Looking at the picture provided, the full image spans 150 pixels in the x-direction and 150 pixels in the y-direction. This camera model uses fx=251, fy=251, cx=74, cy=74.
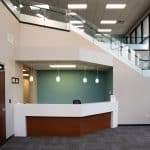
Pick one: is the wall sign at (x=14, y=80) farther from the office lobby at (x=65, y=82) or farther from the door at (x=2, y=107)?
the door at (x=2, y=107)

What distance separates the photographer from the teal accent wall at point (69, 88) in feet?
40.1

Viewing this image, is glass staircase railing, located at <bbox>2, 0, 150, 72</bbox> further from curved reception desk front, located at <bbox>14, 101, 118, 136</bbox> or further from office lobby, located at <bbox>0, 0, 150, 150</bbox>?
curved reception desk front, located at <bbox>14, 101, 118, 136</bbox>

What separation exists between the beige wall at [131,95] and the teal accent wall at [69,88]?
2.10 metres

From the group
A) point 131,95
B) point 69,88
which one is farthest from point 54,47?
point 69,88

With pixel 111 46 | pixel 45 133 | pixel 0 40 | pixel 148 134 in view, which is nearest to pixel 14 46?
pixel 0 40

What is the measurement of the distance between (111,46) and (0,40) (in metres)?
5.11

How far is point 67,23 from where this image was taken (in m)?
9.21

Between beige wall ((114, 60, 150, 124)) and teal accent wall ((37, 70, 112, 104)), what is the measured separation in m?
2.10

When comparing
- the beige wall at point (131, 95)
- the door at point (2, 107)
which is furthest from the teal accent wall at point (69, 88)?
the door at point (2, 107)

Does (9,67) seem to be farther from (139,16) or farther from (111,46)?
(139,16)

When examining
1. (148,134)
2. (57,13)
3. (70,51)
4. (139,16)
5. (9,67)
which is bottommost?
(148,134)

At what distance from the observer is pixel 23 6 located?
8594 mm

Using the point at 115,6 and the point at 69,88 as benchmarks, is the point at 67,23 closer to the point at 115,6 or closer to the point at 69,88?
the point at 115,6

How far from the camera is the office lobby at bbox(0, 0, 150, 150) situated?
23.4 ft
